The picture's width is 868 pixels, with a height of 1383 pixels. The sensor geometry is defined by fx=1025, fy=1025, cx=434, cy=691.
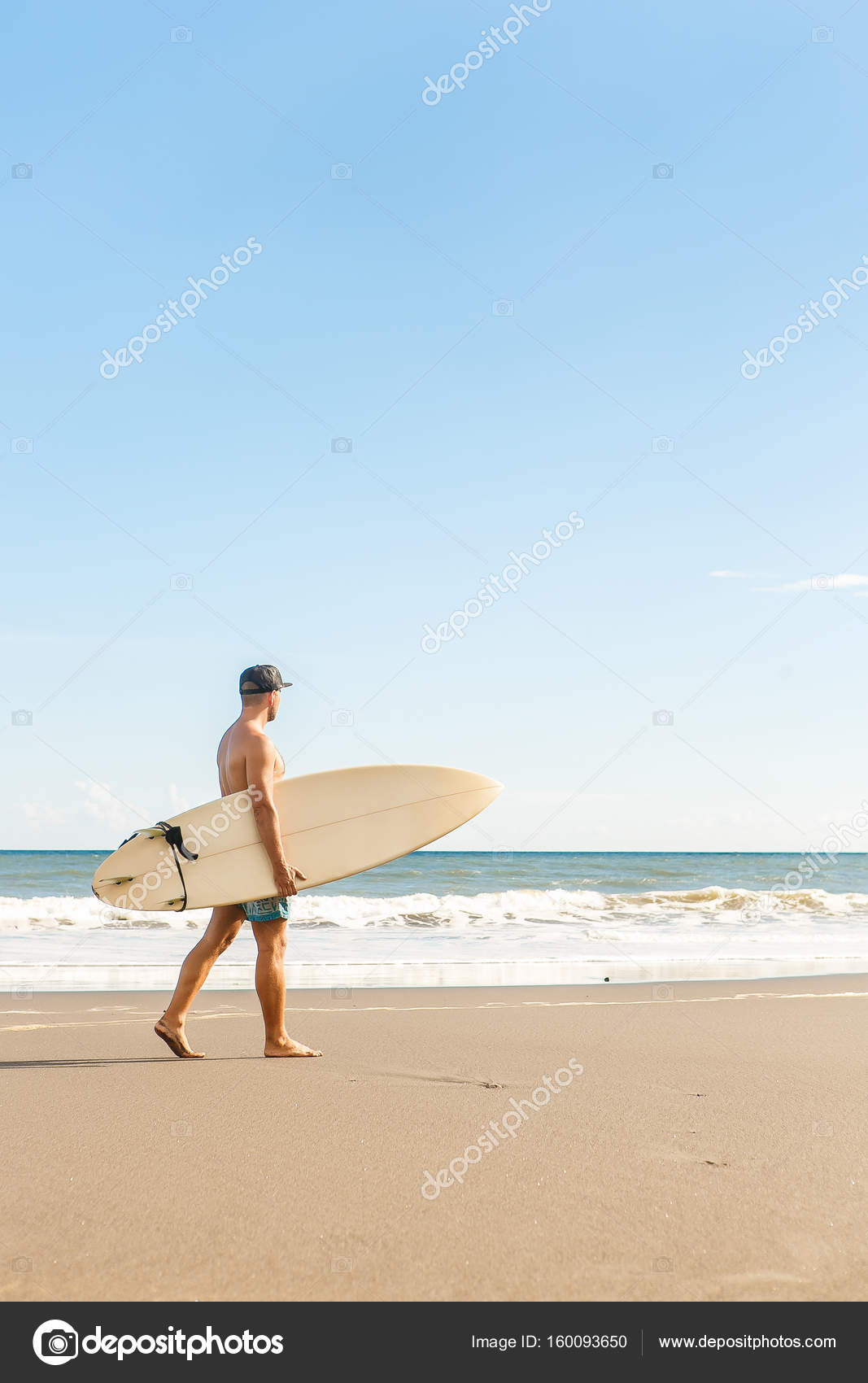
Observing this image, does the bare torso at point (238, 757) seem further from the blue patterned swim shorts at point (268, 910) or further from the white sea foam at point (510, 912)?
the white sea foam at point (510, 912)

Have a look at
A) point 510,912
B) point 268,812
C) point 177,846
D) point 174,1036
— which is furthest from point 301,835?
point 510,912

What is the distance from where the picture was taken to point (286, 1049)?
4141 mm

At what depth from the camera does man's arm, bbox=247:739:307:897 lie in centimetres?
416

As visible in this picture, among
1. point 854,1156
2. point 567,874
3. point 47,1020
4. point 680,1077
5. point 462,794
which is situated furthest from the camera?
point 567,874

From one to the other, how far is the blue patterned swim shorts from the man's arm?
4 cm

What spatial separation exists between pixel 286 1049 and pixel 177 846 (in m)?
1.07

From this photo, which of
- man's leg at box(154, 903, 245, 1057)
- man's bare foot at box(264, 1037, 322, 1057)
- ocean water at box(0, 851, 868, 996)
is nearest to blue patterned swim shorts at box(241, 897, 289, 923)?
man's leg at box(154, 903, 245, 1057)

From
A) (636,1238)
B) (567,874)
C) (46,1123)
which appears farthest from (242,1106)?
(567,874)

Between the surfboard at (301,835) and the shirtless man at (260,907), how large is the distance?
0.08m

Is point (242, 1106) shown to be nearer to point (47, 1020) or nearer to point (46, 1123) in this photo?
point (46, 1123)

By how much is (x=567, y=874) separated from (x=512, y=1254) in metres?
26.9
